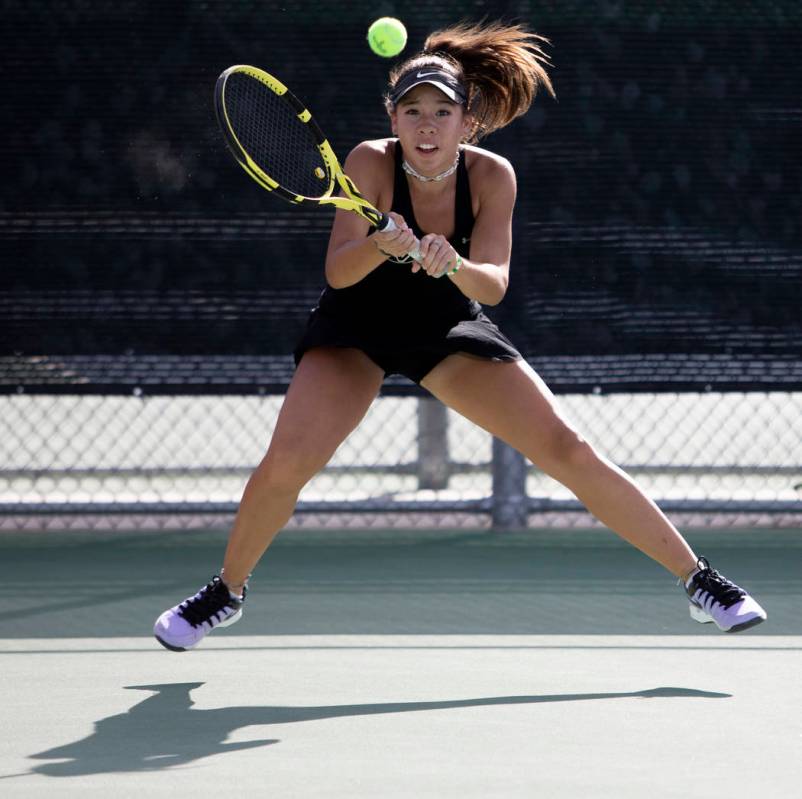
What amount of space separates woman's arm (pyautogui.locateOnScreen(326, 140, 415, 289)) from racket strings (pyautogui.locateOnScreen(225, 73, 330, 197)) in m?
0.16

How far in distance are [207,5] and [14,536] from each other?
6.34ft

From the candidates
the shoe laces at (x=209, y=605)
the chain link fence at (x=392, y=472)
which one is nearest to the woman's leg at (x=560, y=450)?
the shoe laces at (x=209, y=605)

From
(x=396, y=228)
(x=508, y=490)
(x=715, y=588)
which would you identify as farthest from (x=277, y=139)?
(x=508, y=490)

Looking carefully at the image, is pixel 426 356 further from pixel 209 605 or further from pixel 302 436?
pixel 209 605

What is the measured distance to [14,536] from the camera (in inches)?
212

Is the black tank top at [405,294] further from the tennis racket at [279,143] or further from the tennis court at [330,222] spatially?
the tennis court at [330,222]

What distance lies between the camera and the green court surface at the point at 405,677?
2512mm

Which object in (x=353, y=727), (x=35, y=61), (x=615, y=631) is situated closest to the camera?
(x=353, y=727)

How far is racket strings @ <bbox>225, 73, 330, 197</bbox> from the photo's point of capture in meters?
3.51

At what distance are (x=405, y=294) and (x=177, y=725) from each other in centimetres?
108

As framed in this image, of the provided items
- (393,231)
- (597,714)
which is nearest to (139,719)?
(597,714)

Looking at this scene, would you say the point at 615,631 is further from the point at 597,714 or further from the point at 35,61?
the point at 35,61

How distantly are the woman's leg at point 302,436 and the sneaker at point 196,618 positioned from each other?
0.18ft

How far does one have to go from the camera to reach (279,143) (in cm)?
362
